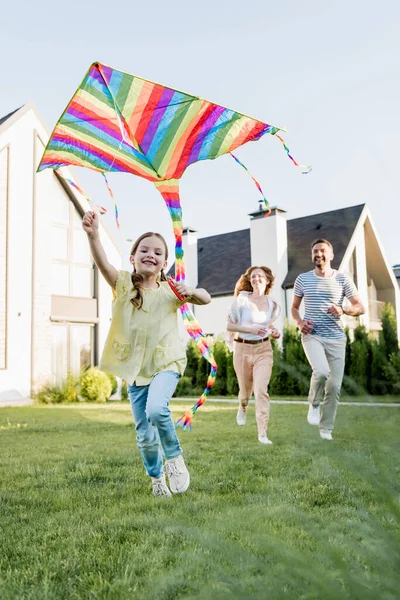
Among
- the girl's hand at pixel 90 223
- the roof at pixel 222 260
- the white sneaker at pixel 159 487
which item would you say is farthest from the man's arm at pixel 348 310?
the roof at pixel 222 260

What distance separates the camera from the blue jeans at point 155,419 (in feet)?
13.3

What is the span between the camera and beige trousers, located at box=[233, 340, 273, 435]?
669 cm

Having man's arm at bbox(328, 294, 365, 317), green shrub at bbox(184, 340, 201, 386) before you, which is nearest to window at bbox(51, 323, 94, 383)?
green shrub at bbox(184, 340, 201, 386)

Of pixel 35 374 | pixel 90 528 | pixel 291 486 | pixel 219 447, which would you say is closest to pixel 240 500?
pixel 291 486

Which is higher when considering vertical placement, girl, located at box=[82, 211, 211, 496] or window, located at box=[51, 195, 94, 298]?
window, located at box=[51, 195, 94, 298]

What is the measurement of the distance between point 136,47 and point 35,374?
12.8 metres

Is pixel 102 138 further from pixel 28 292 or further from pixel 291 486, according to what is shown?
pixel 28 292

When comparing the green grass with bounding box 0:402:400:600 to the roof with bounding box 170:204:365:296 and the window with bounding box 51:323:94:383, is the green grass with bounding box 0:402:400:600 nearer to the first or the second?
the window with bounding box 51:323:94:383

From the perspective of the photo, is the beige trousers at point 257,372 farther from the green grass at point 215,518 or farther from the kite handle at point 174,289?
the kite handle at point 174,289

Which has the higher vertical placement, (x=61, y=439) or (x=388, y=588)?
(x=388, y=588)

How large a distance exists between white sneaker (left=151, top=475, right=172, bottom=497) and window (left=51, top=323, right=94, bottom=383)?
552 inches

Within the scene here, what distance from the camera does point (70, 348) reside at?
1891cm

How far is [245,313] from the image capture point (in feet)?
22.9

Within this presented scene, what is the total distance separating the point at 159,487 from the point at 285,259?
21.8 metres
